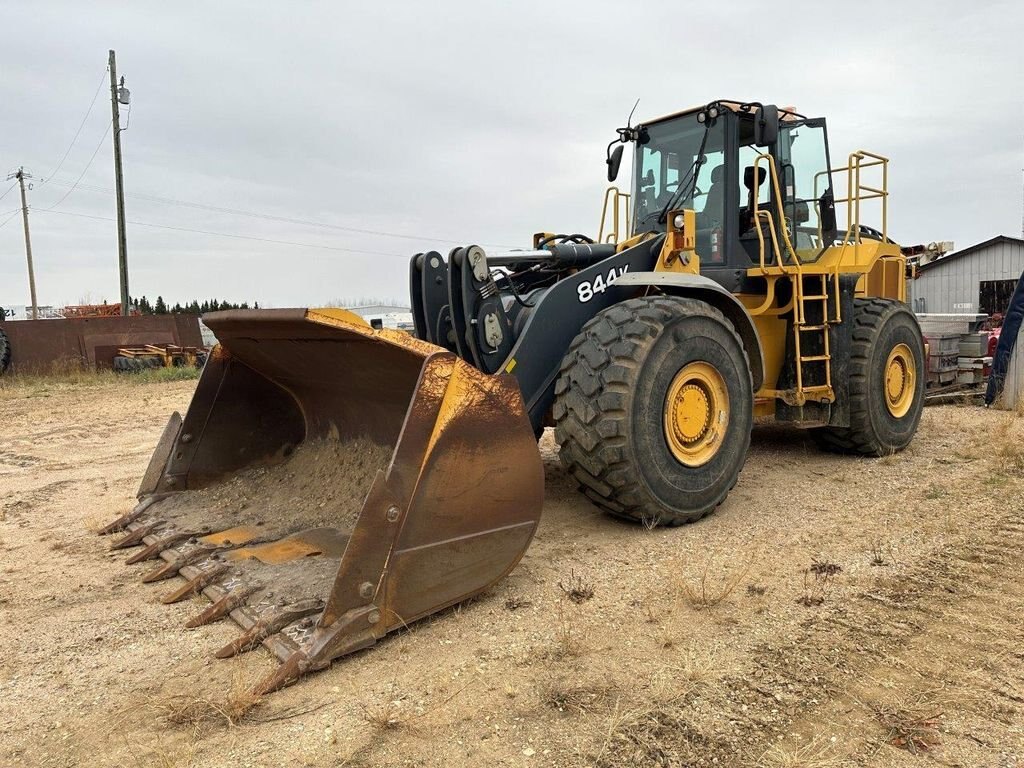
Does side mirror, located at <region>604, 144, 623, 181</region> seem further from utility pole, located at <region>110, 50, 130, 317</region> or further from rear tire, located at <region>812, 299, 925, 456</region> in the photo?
utility pole, located at <region>110, 50, 130, 317</region>

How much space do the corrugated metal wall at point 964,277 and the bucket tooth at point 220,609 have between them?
2527 centimetres

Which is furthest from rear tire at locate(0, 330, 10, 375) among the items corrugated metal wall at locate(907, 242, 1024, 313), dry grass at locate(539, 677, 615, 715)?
corrugated metal wall at locate(907, 242, 1024, 313)

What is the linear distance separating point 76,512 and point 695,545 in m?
Result: 4.07

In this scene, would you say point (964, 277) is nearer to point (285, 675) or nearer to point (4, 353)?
point (4, 353)

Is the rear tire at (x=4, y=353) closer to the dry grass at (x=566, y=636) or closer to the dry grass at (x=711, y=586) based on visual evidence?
the dry grass at (x=566, y=636)

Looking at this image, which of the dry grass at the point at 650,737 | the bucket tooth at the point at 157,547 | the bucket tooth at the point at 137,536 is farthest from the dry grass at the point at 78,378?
the dry grass at the point at 650,737

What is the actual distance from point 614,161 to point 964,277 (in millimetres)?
24483

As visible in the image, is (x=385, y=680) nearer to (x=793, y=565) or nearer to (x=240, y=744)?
(x=240, y=744)

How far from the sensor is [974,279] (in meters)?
25.2

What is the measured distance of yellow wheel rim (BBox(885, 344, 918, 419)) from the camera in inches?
246

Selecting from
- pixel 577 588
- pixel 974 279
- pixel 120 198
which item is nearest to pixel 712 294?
pixel 577 588

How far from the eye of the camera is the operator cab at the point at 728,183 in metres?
5.53

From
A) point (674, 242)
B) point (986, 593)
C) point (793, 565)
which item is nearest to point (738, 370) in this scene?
point (674, 242)

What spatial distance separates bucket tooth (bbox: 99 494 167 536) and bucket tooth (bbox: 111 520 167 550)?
7.9 inches
